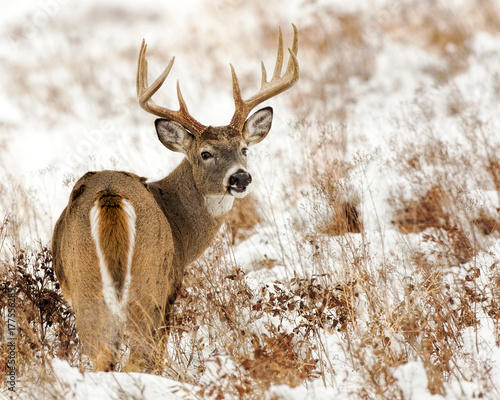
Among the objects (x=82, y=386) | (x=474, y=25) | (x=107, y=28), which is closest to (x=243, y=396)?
(x=82, y=386)

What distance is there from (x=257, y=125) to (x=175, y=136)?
2.73ft

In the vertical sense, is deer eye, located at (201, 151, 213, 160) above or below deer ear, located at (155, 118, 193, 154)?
below

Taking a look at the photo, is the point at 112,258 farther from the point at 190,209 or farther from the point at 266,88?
the point at 266,88

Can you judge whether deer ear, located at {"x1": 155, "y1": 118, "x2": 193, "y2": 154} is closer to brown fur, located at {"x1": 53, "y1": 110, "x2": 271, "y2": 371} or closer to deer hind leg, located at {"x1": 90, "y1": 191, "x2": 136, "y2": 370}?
brown fur, located at {"x1": 53, "y1": 110, "x2": 271, "y2": 371}

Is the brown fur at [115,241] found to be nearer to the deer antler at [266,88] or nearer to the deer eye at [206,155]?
the deer eye at [206,155]

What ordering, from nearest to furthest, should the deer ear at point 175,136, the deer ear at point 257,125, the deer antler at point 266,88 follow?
1. the deer ear at point 175,136
2. the deer antler at point 266,88
3. the deer ear at point 257,125

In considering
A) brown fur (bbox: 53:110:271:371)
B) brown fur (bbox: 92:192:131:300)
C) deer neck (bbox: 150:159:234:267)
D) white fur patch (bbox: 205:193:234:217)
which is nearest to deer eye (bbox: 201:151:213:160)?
deer neck (bbox: 150:159:234:267)

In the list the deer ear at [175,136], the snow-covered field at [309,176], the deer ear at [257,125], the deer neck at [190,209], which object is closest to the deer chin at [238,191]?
the deer neck at [190,209]

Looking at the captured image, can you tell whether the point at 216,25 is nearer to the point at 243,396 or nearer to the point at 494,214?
the point at 494,214

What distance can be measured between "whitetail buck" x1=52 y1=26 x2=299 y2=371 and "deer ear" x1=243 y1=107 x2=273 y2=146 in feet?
1.70

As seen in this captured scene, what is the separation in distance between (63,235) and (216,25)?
658 inches

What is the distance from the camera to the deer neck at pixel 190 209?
469 cm

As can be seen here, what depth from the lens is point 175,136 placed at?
16.6 ft

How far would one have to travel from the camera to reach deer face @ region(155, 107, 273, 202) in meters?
4.66
